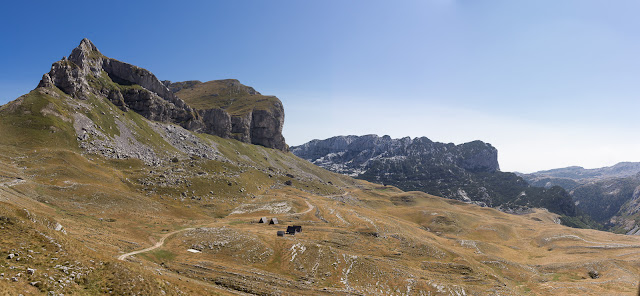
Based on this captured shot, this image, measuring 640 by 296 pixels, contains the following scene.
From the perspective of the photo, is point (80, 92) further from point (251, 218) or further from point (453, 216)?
point (453, 216)

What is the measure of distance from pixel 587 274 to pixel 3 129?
20825cm

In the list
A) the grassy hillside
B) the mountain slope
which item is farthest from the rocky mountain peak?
the grassy hillside

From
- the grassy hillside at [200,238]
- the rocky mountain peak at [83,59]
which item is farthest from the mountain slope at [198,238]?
the rocky mountain peak at [83,59]

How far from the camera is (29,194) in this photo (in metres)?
71.4

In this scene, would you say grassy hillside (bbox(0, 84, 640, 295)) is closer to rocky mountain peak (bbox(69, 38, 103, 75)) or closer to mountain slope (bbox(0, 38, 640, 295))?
mountain slope (bbox(0, 38, 640, 295))

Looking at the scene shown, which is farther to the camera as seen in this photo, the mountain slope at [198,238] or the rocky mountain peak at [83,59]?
the rocky mountain peak at [83,59]

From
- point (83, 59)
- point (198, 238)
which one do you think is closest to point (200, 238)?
point (198, 238)

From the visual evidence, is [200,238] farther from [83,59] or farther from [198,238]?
[83,59]

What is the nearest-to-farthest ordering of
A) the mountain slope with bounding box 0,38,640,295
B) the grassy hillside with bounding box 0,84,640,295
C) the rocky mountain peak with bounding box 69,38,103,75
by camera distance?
the mountain slope with bounding box 0,38,640,295 → the grassy hillside with bounding box 0,84,640,295 → the rocky mountain peak with bounding box 69,38,103,75

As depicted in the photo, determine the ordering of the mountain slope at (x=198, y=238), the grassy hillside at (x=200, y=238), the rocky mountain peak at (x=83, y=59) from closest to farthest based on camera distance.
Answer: the mountain slope at (x=198, y=238) < the grassy hillside at (x=200, y=238) < the rocky mountain peak at (x=83, y=59)

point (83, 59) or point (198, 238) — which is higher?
point (83, 59)

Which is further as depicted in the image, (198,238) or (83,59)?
(83,59)

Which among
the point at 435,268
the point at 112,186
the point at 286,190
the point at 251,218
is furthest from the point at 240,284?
the point at 286,190

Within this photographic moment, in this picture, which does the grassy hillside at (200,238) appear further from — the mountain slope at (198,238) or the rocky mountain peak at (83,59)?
the rocky mountain peak at (83,59)
